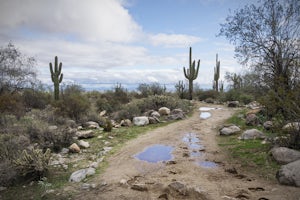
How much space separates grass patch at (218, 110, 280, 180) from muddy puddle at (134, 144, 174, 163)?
1.61m

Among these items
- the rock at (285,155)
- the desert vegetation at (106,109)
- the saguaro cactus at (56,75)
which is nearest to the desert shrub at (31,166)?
the desert vegetation at (106,109)

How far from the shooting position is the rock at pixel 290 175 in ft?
12.8

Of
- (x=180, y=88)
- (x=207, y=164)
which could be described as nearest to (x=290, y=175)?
(x=207, y=164)

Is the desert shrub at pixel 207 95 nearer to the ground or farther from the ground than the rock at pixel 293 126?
farther from the ground

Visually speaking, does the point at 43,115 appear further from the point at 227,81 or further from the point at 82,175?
the point at 227,81

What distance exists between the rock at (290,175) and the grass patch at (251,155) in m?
0.27

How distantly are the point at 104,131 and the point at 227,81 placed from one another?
71.6 ft

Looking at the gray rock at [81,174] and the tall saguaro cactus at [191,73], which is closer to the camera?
the gray rock at [81,174]

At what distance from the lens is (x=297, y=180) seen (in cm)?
388

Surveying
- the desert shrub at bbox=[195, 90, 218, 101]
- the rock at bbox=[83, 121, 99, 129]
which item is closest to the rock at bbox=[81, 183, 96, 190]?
the rock at bbox=[83, 121, 99, 129]

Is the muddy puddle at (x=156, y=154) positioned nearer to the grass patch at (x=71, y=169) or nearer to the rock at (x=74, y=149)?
the grass patch at (x=71, y=169)

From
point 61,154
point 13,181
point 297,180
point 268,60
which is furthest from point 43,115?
point 268,60

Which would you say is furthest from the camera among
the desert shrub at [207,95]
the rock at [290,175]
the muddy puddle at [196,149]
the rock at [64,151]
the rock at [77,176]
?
the desert shrub at [207,95]

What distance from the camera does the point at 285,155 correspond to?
4.91m
